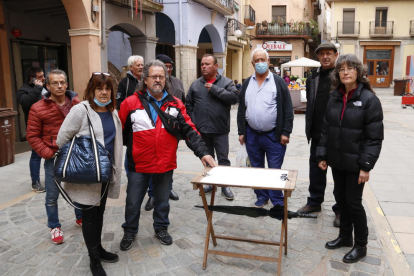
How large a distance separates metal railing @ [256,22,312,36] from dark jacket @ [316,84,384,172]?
1167 inches

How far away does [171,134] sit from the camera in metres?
3.61

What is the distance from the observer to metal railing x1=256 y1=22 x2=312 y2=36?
31.2 metres

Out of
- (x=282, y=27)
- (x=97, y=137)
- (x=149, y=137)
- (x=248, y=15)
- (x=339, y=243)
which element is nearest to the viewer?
(x=97, y=137)

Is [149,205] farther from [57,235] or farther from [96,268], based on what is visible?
[96,268]

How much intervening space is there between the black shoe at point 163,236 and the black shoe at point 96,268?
765 millimetres

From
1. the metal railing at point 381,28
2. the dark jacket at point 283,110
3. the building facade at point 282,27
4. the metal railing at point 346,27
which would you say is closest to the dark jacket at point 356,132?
the dark jacket at point 283,110

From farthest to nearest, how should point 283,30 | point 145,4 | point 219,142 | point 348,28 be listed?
point 348,28, point 283,30, point 145,4, point 219,142

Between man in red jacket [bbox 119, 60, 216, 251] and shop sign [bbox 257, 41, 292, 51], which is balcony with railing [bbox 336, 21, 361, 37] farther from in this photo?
man in red jacket [bbox 119, 60, 216, 251]

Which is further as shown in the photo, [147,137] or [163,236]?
[163,236]

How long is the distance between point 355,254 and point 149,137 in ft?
7.07

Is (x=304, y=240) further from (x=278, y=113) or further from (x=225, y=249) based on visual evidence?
(x=278, y=113)

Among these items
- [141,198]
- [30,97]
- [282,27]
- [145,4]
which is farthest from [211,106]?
[282,27]

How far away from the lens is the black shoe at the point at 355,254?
340 cm

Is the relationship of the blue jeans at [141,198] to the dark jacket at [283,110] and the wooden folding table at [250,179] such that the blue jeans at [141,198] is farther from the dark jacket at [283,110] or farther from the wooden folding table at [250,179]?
the dark jacket at [283,110]
